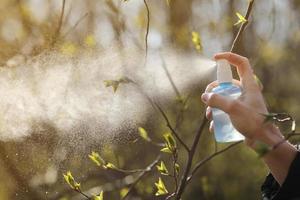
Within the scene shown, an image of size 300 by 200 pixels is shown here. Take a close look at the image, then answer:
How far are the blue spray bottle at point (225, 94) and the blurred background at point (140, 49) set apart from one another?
430mm

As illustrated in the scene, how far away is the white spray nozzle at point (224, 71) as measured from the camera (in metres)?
1.35

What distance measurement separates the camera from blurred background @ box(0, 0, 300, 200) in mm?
2209

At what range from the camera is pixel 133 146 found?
2680 millimetres

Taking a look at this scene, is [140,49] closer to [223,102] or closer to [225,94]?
[225,94]

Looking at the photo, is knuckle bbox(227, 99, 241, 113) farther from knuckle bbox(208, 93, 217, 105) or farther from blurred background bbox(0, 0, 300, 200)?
blurred background bbox(0, 0, 300, 200)

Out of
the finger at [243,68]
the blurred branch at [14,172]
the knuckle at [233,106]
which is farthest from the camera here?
the blurred branch at [14,172]

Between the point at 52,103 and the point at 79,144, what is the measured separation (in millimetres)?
188

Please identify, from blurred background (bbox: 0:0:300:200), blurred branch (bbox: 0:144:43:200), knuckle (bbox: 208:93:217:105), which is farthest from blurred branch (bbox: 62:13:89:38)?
knuckle (bbox: 208:93:217:105)

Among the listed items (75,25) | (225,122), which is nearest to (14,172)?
(75,25)

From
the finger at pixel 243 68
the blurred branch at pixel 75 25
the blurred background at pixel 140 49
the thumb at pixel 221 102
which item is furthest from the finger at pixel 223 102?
the blurred branch at pixel 75 25

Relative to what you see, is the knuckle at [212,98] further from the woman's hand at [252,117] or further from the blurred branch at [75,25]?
the blurred branch at [75,25]

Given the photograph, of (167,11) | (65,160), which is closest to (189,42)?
(167,11)

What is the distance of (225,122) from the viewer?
4.51 feet

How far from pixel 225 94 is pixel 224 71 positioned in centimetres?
6
